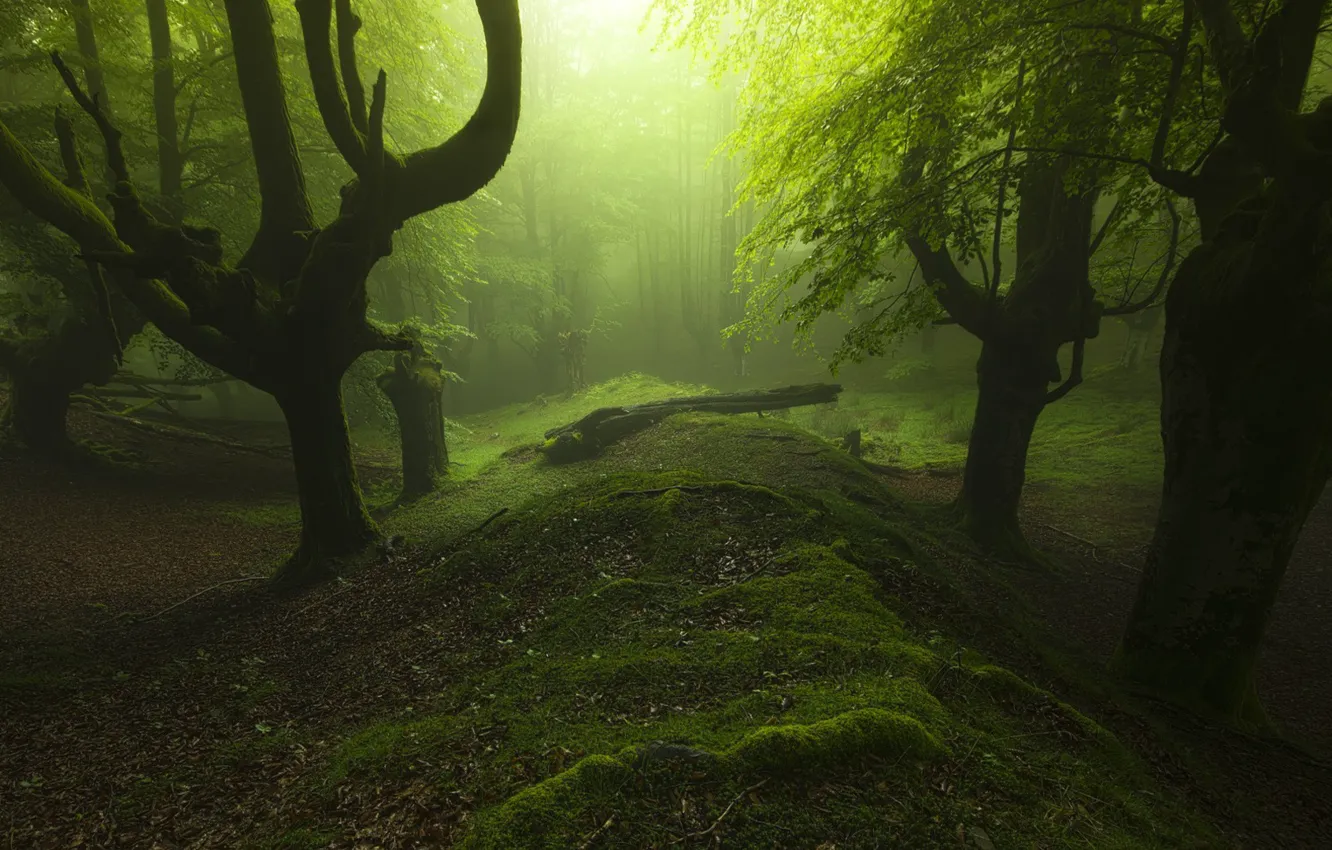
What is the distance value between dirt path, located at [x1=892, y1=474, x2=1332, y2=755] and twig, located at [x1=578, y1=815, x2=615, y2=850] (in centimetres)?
589

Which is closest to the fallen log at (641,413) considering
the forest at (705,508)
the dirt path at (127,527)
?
the forest at (705,508)

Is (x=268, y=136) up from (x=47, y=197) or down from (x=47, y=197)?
up

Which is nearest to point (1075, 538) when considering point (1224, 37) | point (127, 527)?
point (1224, 37)

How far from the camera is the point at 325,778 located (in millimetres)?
3420

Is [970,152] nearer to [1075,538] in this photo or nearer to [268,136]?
[1075,538]

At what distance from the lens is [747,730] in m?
3.11

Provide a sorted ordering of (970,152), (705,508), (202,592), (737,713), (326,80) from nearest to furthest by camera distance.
A: (737,713) < (326,80) < (705,508) < (970,152) < (202,592)

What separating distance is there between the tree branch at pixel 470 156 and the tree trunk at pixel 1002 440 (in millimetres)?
7648

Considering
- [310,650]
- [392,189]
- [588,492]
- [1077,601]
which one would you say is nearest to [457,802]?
[310,650]

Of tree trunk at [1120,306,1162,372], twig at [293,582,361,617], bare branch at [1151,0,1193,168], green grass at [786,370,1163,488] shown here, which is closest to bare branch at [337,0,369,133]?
twig at [293,582,361,617]

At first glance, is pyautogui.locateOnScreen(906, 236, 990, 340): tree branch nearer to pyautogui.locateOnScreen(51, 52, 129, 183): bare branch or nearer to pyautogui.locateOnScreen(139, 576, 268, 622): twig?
pyautogui.locateOnScreen(51, 52, 129, 183): bare branch

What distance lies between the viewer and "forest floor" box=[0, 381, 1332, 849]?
3311 millimetres

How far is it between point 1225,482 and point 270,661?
858 cm

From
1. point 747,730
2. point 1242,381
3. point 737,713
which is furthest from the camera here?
point 1242,381
